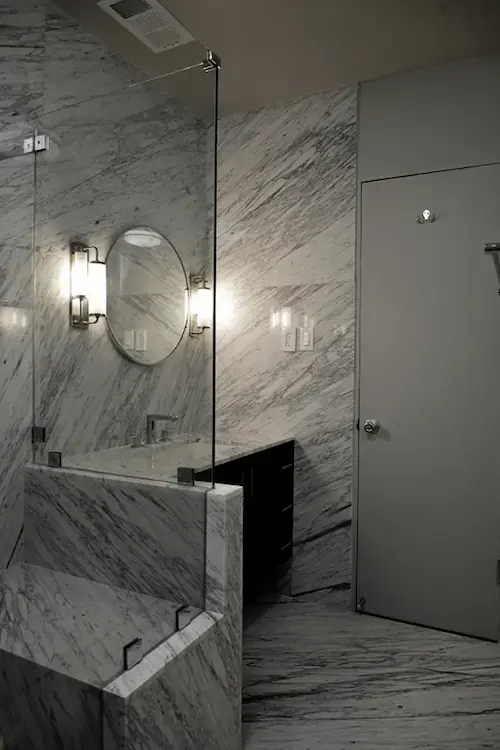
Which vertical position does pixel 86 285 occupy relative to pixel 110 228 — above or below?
below

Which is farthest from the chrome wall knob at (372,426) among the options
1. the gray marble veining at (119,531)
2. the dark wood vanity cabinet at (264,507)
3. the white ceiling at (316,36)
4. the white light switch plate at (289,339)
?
the white ceiling at (316,36)

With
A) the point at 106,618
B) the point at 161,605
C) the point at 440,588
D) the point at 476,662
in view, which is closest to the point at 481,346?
the point at 440,588

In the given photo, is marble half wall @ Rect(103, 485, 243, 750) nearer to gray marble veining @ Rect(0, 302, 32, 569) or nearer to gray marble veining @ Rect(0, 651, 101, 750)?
Answer: gray marble veining @ Rect(0, 651, 101, 750)

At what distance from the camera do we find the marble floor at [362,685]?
6.12 feet

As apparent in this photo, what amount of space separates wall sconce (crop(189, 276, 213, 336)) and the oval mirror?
26 mm

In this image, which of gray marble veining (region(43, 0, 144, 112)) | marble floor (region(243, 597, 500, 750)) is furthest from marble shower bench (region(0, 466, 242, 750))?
gray marble veining (region(43, 0, 144, 112))

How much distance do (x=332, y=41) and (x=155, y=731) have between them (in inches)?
102

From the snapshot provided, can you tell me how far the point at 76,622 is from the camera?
1505mm

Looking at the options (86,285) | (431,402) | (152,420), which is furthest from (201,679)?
(431,402)

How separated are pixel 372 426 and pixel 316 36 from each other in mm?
1755

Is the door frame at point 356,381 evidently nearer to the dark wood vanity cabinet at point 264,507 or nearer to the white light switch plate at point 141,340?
the dark wood vanity cabinet at point 264,507

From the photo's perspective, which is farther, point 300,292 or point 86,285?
point 300,292

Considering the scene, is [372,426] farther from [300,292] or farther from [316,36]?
[316,36]

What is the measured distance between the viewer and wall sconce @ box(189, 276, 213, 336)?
177cm
